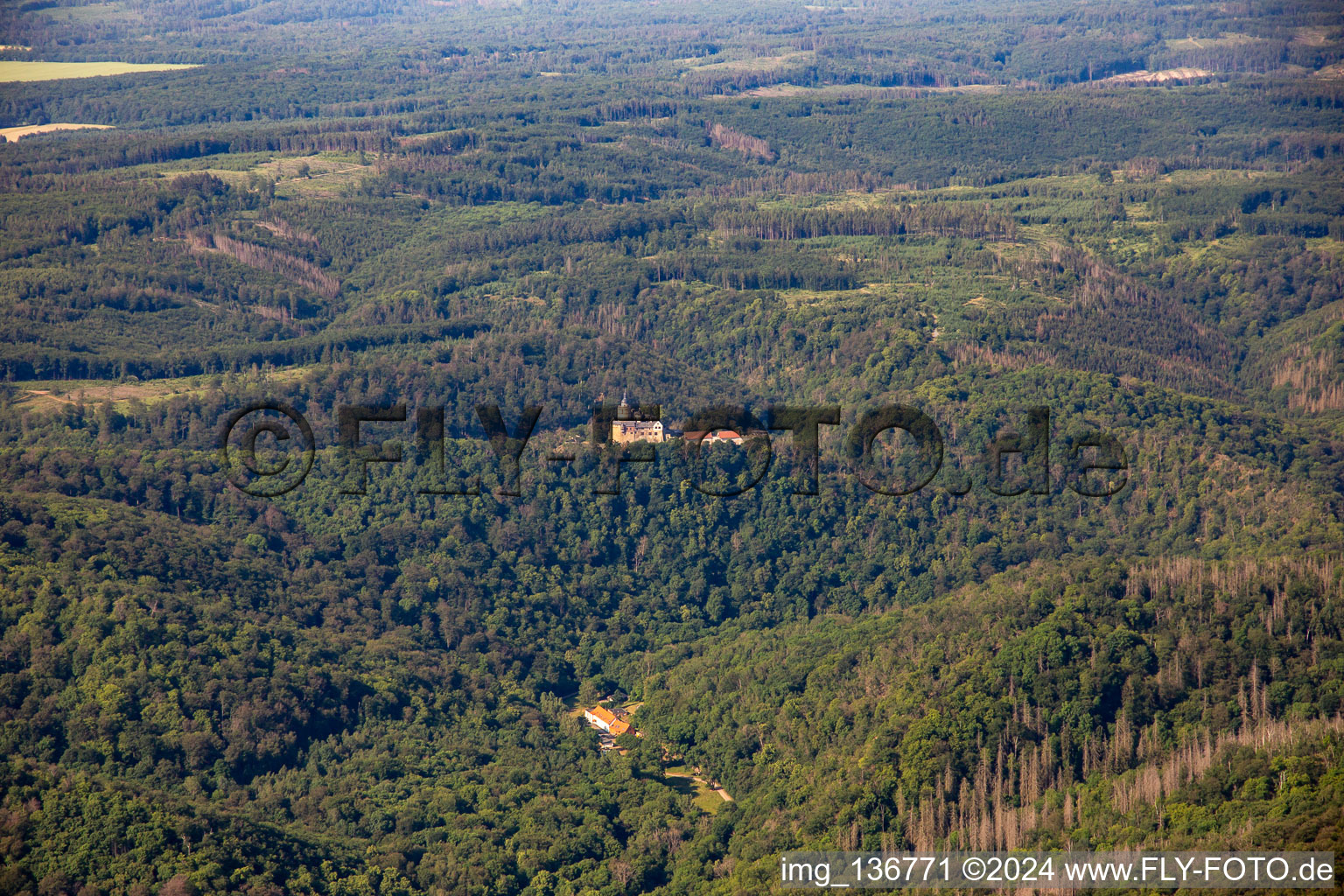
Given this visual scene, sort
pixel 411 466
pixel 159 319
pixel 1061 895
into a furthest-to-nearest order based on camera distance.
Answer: pixel 159 319
pixel 411 466
pixel 1061 895

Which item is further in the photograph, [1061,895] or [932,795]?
[932,795]

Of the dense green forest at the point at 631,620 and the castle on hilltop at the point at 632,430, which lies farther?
the castle on hilltop at the point at 632,430

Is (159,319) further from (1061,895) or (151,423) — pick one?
(1061,895)

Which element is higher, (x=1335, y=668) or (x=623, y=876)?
(x=1335, y=668)

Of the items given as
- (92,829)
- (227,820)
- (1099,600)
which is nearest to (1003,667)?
(1099,600)

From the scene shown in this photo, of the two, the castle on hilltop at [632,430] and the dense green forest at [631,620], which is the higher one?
the castle on hilltop at [632,430]

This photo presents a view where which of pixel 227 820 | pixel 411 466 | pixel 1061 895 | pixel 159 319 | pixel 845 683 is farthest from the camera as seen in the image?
pixel 159 319

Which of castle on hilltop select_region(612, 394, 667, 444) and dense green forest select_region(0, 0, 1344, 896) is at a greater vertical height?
castle on hilltop select_region(612, 394, 667, 444)

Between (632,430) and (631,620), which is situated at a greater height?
(632,430)

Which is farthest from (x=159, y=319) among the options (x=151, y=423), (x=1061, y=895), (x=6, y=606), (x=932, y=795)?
(x=1061, y=895)

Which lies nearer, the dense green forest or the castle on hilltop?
the dense green forest

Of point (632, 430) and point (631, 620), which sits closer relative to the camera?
point (631, 620)
